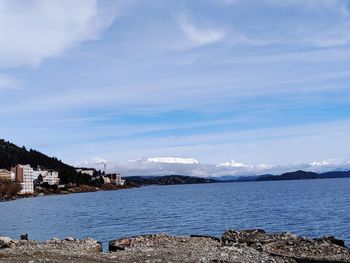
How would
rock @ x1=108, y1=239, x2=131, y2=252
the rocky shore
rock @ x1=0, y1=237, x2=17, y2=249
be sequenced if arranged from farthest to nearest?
rock @ x1=0, y1=237, x2=17, y2=249
rock @ x1=108, y1=239, x2=131, y2=252
the rocky shore

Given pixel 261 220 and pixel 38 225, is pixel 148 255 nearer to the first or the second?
pixel 261 220

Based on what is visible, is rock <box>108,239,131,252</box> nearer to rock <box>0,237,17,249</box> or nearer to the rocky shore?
the rocky shore

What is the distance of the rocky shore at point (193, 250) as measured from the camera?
2700 cm

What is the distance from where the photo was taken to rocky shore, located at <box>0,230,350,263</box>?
27.0m

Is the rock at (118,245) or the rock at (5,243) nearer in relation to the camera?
the rock at (118,245)

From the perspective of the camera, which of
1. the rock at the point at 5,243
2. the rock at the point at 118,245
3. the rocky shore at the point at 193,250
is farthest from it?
the rock at the point at 5,243

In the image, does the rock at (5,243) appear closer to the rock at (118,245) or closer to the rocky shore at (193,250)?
the rocky shore at (193,250)

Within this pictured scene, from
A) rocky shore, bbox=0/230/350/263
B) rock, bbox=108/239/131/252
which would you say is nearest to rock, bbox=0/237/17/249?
rocky shore, bbox=0/230/350/263

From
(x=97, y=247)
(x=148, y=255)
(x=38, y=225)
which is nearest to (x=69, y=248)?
(x=97, y=247)

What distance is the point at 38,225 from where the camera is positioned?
77.8 meters

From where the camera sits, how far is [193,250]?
31.4 metres

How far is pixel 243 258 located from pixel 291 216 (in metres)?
51.9

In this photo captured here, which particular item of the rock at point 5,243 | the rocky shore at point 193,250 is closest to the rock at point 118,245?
the rocky shore at point 193,250

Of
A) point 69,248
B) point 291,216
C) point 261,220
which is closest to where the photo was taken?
point 69,248
